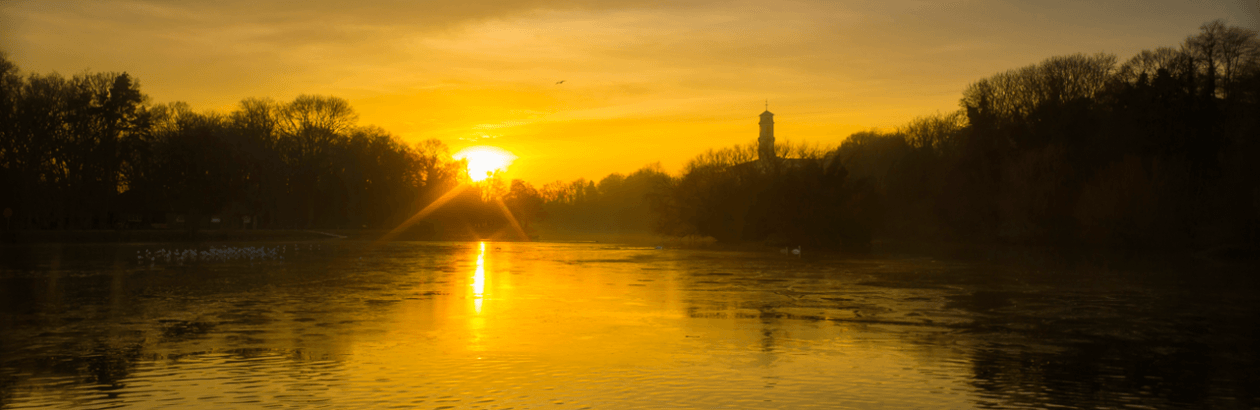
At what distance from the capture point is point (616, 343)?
15445 millimetres

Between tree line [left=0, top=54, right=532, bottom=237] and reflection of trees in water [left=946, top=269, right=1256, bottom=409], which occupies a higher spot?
tree line [left=0, top=54, right=532, bottom=237]

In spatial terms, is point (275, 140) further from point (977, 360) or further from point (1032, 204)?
point (977, 360)

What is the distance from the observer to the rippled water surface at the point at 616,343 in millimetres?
11031

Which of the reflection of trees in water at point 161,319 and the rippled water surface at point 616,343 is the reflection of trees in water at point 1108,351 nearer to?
the rippled water surface at point 616,343

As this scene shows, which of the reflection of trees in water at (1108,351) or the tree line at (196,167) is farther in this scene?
the tree line at (196,167)

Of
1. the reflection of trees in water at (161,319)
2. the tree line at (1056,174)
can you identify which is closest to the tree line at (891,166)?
the tree line at (1056,174)

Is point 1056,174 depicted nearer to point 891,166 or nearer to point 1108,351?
point 891,166

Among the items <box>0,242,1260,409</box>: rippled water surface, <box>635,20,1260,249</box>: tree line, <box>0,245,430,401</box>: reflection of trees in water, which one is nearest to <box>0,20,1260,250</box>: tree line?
<box>635,20,1260,249</box>: tree line

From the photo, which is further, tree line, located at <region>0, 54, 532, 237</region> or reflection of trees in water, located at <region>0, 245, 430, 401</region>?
tree line, located at <region>0, 54, 532, 237</region>

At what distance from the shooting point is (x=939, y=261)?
151ft

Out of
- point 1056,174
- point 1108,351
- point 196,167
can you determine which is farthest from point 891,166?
point 1108,351

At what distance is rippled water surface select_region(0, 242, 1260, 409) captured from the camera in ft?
36.2

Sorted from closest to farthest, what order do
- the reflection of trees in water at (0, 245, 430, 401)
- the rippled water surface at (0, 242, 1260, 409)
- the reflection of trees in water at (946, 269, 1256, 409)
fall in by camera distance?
1. the rippled water surface at (0, 242, 1260, 409)
2. the reflection of trees in water at (946, 269, 1256, 409)
3. the reflection of trees in water at (0, 245, 430, 401)

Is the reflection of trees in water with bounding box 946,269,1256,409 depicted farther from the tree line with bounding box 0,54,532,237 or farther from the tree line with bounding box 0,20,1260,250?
the tree line with bounding box 0,54,532,237
